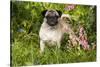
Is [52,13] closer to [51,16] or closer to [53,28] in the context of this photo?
[51,16]

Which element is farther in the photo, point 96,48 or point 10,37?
point 96,48

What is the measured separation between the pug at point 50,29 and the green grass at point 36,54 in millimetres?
59

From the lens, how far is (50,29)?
2.16 m

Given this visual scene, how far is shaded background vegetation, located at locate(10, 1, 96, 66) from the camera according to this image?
6.65 ft

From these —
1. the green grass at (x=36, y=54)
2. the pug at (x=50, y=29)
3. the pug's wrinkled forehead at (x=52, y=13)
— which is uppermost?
the pug's wrinkled forehead at (x=52, y=13)

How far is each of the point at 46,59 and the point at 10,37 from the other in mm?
432

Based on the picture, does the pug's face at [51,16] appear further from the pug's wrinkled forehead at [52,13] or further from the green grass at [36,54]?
the green grass at [36,54]

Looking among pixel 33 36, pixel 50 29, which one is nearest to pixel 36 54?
pixel 33 36

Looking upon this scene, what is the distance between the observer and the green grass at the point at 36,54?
6.66 ft

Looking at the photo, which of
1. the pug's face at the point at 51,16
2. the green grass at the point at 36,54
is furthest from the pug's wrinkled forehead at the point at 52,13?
the green grass at the point at 36,54

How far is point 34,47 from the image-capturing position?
6.88 feet

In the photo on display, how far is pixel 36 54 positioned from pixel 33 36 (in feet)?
0.61
